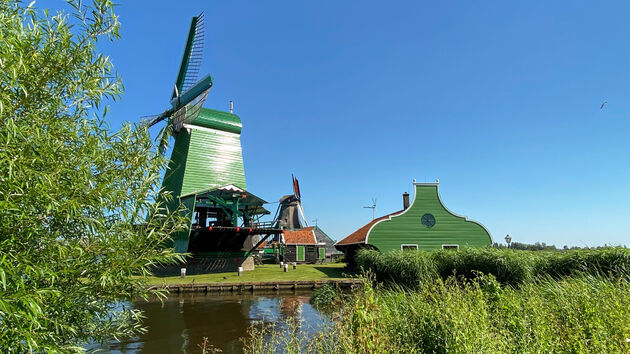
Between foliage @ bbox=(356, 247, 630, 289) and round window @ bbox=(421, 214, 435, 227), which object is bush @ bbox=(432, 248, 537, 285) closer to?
foliage @ bbox=(356, 247, 630, 289)

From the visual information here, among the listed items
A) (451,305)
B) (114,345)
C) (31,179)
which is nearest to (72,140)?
(31,179)

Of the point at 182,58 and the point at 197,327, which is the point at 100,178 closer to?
the point at 197,327

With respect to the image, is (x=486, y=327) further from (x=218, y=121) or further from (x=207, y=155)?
(x=218, y=121)

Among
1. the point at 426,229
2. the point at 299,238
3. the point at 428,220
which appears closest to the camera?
the point at 426,229

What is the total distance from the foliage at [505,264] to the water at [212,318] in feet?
14.4

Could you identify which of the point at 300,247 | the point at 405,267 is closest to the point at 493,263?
the point at 405,267

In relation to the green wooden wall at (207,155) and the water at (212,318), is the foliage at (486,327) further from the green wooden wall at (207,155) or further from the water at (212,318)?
the green wooden wall at (207,155)

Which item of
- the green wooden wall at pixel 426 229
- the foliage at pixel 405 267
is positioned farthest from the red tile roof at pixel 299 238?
the foliage at pixel 405 267

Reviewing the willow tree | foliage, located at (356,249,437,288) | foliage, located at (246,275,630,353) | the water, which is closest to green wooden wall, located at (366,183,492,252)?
foliage, located at (356,249,437,288)

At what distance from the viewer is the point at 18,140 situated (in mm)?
4090

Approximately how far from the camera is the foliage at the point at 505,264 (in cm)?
1094

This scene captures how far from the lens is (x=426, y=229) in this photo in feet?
77.9

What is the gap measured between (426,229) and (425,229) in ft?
0.22

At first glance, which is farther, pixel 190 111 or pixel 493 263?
pixel 190 111
